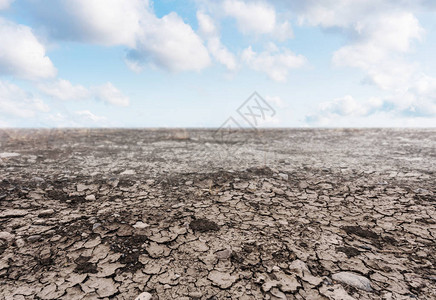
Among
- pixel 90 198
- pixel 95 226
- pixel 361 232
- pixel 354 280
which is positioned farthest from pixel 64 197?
pixel 361 232

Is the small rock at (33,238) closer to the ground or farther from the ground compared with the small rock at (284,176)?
closer to the ground

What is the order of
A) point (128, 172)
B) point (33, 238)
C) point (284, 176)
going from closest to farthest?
point (33, 238), point (284, 176), point (128, 172)

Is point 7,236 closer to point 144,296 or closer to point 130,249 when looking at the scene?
point 130,249

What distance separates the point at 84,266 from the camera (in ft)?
4.38

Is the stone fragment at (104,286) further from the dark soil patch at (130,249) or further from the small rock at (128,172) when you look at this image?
the small rock at (128,172)

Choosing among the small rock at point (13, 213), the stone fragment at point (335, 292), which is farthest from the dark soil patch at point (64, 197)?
the stone fragment at point (335, 292)

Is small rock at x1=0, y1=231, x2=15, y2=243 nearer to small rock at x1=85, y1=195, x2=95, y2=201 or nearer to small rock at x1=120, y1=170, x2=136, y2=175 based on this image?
small rock at x1=85, y1=195, x2=95, y2=201

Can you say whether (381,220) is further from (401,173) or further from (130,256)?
(130,256)

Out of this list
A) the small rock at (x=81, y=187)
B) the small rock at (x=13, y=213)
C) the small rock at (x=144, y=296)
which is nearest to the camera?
the small rock at (x=144, y=296)

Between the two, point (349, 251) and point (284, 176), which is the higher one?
point (284, 176)

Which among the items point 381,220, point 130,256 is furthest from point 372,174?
point 130,256

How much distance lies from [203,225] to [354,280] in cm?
106

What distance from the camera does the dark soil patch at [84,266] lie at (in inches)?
51.1

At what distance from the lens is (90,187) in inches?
101
